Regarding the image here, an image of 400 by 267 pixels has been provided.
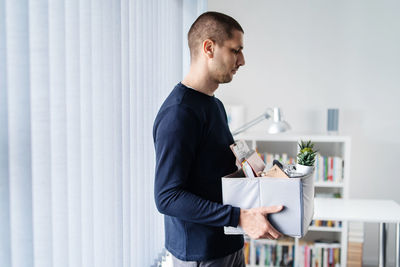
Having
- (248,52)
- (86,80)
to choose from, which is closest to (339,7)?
(248,52)

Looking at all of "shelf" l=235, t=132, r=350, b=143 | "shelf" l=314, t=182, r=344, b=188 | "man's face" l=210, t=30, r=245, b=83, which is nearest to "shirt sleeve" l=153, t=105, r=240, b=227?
"man's face" l=210, t=30, r=245, b=83

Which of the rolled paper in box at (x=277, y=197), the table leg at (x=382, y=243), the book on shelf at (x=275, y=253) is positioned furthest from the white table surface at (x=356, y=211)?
→ the rolled paper in box at (x=277, y=197)

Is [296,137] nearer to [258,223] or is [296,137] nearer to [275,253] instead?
[275,253]

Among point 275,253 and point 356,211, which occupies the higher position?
point 356,211

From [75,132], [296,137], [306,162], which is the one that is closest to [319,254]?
[296,137]

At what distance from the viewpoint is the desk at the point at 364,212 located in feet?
7.55

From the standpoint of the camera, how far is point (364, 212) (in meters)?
2.42

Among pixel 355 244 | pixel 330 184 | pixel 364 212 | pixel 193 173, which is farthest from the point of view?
pixel 330 184

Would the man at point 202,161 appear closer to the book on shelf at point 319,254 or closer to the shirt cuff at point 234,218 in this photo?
the shirt cuff at point 234,218

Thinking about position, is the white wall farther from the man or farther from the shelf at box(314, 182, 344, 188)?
the man

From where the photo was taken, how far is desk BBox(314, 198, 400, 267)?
2303 millimetres

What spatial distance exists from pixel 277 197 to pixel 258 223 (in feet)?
0.31

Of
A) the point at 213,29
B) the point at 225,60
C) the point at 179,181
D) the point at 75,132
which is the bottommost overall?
the point at 179,181

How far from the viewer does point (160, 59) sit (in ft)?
6.46
